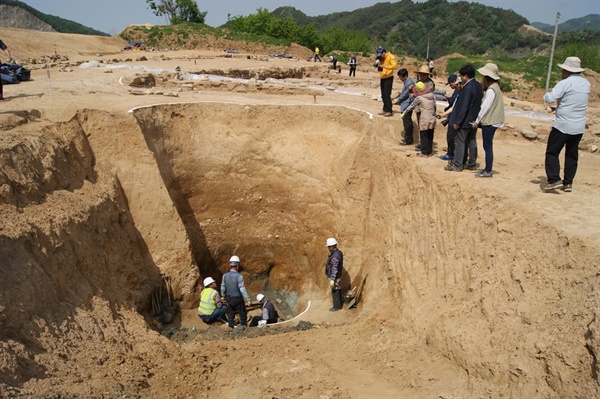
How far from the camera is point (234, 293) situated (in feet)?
31.1

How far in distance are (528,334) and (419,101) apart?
5036 millimetres

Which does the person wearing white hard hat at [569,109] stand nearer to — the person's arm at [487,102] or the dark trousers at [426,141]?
the person's arm at [487,102]

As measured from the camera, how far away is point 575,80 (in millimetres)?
6461

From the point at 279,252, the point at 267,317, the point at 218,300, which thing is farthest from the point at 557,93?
the point at 279,252

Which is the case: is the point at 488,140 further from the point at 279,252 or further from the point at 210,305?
the point at 279,252

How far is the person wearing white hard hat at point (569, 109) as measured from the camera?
6449 millimetres

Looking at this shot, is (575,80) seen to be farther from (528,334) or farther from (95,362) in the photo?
(95,362)

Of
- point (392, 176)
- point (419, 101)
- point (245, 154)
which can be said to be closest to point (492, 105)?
point (419, 101)

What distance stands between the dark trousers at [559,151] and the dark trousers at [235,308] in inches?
235

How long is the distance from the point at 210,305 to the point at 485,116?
619 cm

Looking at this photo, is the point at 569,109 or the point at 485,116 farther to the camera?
the point at 485,116

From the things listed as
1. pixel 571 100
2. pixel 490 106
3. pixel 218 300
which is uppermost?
pixel 571 100

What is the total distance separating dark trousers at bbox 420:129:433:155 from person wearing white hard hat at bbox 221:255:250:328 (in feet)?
14.3

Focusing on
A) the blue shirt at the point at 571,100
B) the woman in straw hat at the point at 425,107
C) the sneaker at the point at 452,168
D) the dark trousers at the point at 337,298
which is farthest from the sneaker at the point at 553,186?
the dark trousers at the point at 337,298
